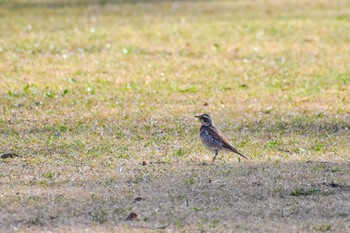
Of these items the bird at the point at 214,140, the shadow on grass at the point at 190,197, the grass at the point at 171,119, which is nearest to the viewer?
the shadow on grass at the point at 190,197

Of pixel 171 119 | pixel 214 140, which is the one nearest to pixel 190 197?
pixel 214 140

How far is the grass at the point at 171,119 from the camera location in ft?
28.8

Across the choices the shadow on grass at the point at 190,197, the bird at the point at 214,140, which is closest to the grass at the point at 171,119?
the shadow on grass at the point at 190,197

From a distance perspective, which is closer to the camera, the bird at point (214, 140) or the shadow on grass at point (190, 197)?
the shadow on grass at point (190, 197)

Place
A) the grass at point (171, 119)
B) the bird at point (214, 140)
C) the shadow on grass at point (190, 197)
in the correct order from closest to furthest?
the shadow on grass at point (190, 197)
the grass at point (171, 119)
the bird at point (214, 140)

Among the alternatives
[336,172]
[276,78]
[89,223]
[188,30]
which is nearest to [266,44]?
[188,30]

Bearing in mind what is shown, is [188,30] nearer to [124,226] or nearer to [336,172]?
[336,172]

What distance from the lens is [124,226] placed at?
27.0ft

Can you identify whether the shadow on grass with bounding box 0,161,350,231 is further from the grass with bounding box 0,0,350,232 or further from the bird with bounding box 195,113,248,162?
the bird with bounding box 195,113,248,162

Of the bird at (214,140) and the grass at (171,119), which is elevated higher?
the bird at (214,140)

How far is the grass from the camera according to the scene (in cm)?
877

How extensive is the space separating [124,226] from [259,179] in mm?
2068

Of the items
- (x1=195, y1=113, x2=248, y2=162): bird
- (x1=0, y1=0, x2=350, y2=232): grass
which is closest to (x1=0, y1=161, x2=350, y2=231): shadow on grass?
(x1=0, y1=0, x2=350, y2=232): grass

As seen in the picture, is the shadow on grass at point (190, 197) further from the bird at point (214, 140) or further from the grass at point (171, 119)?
the bird at point (214, 140)
